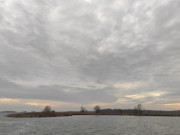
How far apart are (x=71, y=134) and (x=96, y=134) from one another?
6.49m

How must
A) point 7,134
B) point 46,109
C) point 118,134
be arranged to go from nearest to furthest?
point 7,134 < point 118,134 < point 46,109

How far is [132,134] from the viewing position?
140 ft

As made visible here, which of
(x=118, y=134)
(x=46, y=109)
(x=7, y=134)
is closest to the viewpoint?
(x=7, y=134)

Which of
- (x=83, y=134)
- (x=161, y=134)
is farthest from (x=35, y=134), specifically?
(x=161, y=134)

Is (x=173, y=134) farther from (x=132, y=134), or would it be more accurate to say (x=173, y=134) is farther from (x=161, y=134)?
(x=132, y=134)

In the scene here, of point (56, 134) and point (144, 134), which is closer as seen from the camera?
point (56, 134)

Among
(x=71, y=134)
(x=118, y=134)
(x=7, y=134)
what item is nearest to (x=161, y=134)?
(x=118, y=134)

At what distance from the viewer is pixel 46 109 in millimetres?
A: 199625

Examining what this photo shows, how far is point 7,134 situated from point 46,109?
168 metres

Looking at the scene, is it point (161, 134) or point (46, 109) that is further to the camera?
point (46, 109)

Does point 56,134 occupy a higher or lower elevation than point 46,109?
lower

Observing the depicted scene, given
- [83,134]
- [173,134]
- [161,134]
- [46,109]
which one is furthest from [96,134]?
[46,109]

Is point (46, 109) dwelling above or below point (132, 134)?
above

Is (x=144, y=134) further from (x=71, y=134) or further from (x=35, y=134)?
(x=35, y=134)
